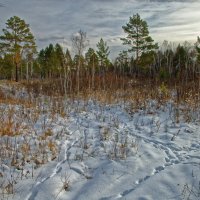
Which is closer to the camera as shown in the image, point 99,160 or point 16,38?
point 99,160

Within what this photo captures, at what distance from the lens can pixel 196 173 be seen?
3.48 meters

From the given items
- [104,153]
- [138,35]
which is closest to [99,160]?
[104,153]

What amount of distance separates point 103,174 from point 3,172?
4.29ft

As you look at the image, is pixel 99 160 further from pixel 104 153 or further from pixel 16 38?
pixel 16 38

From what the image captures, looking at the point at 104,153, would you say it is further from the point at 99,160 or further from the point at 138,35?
the point at 138,35

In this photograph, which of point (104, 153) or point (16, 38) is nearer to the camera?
point (104, 153)

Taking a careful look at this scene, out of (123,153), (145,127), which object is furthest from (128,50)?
(123,153)

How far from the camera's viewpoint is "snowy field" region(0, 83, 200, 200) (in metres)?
3.09

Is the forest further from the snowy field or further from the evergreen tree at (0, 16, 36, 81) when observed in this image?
the evergreen tree at (0, 16, 36, 81)

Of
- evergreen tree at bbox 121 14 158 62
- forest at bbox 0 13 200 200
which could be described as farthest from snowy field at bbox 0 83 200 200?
evergreen tree at bbox 121 14 158 62

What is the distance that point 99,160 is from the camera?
13.4 feet

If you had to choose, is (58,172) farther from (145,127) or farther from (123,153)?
(145,127)

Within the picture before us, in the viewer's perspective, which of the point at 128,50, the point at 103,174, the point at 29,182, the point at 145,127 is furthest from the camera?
the point at 128,50

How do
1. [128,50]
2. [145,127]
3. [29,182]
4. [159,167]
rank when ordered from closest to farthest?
[29,182], [159,167], [145,127], [128,50]
